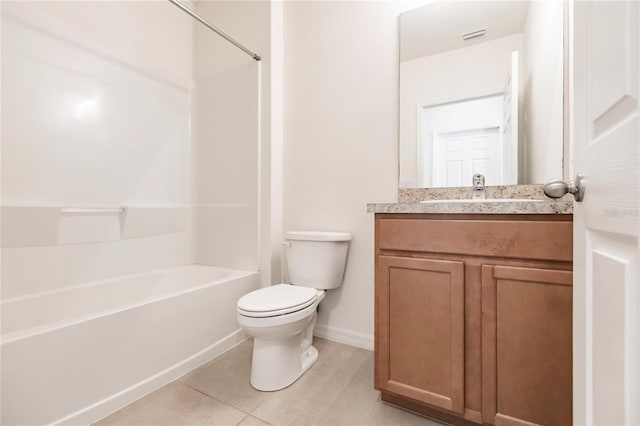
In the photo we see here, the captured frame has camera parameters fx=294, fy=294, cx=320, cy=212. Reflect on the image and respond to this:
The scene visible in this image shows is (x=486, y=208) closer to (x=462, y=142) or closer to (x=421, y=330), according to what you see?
(x=421, y=330)

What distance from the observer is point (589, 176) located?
0.53 m

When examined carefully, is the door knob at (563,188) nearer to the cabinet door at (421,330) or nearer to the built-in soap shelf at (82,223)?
the cabinet door at (421,330)

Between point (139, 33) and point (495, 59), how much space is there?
2319mm

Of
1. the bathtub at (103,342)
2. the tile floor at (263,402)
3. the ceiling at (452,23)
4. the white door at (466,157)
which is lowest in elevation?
the tile floor at (263,402)

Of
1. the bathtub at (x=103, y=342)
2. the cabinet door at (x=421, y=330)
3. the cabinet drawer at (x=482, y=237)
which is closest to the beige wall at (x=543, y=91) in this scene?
the cabinet drawer at (x=482, y=237)

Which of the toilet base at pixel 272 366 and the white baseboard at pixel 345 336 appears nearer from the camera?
the toilet base at pixel 272 366

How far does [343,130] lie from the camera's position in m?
1.94

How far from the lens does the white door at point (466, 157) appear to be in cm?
153

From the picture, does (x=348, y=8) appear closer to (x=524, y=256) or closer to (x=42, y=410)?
(x=524, y=256)

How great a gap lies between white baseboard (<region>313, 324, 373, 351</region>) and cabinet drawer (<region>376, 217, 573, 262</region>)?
2.96 ft

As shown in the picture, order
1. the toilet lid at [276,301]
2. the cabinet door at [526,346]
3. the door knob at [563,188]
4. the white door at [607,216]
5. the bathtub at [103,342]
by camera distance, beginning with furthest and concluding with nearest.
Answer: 1. the toilet lid at [276,301]
2. the bathtub at [103,342]
3. the cabinet door at [526,346]
4. the door knob at [563,188]
5. the white door at [607,216]

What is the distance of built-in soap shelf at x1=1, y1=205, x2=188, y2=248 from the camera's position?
4.92 ft

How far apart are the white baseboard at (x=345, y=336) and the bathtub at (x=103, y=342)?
0.53m

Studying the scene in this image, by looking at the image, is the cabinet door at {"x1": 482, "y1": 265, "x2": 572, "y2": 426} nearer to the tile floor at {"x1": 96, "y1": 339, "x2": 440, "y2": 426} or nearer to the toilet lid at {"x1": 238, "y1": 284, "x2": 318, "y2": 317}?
the tile floor at {"x1": 96, "y1": 339, "x2": 440, "y2": 426}
